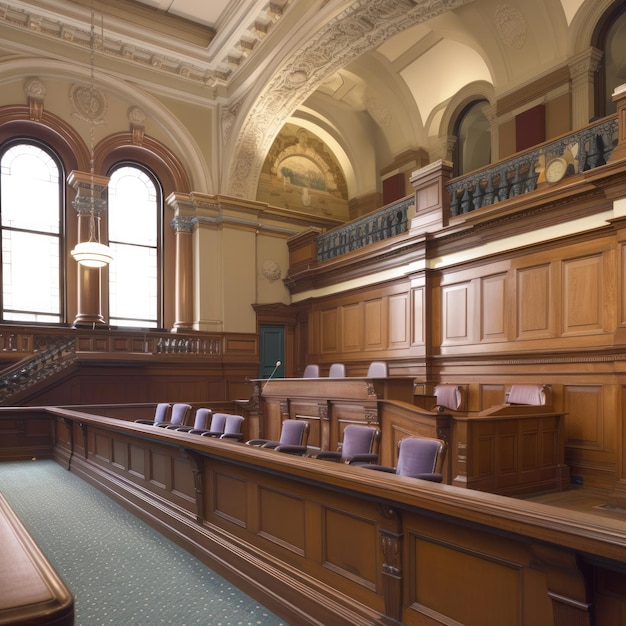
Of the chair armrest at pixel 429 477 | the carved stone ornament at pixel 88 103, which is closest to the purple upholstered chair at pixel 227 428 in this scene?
the chair armrest at pixel 429 477

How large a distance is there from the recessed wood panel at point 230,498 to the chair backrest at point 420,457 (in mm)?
978

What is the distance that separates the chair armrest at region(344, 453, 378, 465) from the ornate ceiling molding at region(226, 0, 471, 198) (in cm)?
765

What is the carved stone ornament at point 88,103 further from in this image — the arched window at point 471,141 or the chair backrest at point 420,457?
the chair backrest at point 420,457

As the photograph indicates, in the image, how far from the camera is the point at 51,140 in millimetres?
11164

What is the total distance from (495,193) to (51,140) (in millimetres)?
8617

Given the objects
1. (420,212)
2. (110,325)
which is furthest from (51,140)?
(420,212)

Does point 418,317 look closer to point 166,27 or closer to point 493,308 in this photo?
point 493,308

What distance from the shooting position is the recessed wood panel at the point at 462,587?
1.88 meters

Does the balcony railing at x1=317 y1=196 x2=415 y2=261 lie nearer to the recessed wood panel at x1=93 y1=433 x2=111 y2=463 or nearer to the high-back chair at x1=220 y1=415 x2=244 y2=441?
the high-back chair at x1=220 y1=415 x2=244 y2=441

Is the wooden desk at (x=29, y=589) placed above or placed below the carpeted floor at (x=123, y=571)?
above

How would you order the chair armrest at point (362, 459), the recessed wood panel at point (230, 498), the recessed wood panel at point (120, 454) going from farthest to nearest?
the recessed wood panel at point (120, 454), the chair armrest at point (362, 459), the recessed wood panel at point (230, 498)

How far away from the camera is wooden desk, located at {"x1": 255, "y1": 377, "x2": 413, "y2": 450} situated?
21.3ft

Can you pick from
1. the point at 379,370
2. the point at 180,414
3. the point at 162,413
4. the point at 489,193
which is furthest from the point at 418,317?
the point at 162,413

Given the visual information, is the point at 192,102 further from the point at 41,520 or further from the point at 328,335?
the point at 41,520
